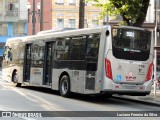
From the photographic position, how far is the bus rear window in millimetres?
17547

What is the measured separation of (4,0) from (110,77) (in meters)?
50.8

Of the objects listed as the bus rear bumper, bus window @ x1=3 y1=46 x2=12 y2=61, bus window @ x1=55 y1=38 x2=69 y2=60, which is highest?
bus window @ x1=55 y1=38 x2=69 y2=60

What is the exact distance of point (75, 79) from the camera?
746 inches

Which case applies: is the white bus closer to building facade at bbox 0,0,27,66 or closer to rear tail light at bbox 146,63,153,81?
rear tail light at bbox 146,63,153,81

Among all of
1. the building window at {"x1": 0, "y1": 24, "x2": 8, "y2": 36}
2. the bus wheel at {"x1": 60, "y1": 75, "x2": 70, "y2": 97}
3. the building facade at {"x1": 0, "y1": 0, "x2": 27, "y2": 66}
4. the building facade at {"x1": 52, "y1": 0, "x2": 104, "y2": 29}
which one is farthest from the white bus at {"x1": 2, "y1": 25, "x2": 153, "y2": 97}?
the building window at {"x1": 0, "y1": 24, "x2": 8, "y2": 36}

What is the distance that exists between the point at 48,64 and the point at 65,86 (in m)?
2.23

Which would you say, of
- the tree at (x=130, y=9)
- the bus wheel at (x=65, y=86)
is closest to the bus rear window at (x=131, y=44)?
the tree at (x=130, y=9)

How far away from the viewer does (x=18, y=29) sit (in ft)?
211

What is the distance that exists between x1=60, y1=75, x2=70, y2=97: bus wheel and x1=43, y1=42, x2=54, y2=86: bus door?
145 centimetres

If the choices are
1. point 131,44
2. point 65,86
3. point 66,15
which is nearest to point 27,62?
point 65,86

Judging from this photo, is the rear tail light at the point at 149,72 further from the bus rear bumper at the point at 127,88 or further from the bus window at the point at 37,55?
the bus window at the point at 37,55

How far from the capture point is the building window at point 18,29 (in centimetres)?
6412

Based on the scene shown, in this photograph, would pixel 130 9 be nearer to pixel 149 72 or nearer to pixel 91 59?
pixel 149 72

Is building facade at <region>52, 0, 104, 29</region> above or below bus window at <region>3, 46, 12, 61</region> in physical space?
above
